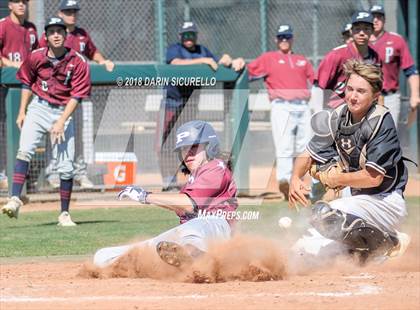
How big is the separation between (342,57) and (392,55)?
192 centimetres

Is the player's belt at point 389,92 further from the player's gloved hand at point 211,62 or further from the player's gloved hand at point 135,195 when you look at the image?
the player's gloved hand at point 135,195

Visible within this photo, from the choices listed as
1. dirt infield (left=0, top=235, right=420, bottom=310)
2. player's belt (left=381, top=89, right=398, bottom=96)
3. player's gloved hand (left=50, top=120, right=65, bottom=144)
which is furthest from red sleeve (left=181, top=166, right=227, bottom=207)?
player's belt (left=381, top=89, right=398, bottom=96)

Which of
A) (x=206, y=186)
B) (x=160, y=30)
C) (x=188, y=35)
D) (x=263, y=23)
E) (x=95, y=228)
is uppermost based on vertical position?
(x=263, y=23)

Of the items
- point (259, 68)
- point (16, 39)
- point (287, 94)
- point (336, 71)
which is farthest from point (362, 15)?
point (16, 39)

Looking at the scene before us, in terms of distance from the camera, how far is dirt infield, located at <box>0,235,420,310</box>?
563cm

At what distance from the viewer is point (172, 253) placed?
645 cm

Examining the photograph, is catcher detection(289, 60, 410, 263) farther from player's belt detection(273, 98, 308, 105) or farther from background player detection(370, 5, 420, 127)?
player's belt detection(273, 98, 308, 105)

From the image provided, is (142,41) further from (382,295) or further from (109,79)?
(382,295)

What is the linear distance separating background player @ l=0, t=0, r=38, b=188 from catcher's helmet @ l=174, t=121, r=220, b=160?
5.77 metres

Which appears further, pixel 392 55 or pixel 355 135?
pixel 392 55

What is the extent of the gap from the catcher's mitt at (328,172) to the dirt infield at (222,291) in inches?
25.7

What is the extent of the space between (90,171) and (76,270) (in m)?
5.59

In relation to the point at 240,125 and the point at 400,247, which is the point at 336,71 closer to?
the point at 240,125

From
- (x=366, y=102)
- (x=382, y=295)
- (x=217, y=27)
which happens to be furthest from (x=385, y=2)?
(x=382, y=295)
